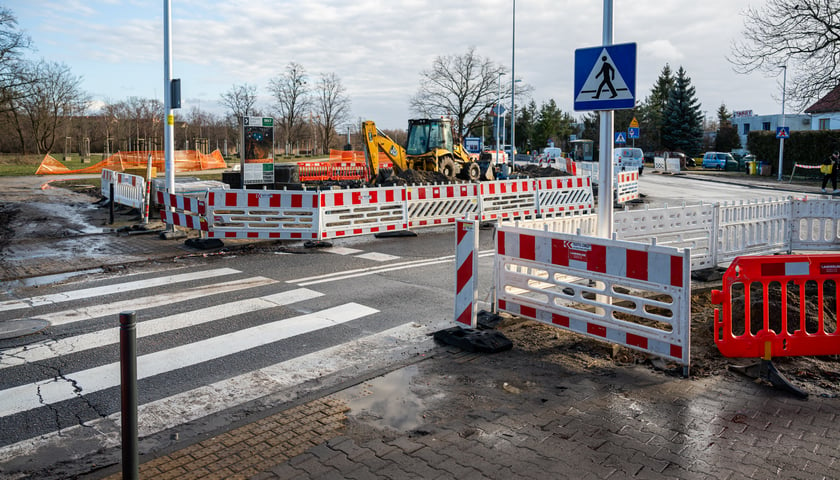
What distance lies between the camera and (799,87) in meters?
25.5

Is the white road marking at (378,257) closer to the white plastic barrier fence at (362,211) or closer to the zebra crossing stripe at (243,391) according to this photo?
the white plastic barrier fence at (362,211)

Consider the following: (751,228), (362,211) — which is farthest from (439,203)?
(751,228)

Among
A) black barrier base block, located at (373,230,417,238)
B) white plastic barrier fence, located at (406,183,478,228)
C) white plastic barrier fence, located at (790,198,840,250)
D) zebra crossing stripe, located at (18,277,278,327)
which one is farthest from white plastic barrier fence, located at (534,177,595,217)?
zebra crossing stripe, located at (18,277,278,327)

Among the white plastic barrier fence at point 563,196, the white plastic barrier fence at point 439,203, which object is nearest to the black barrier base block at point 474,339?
the white plastic barrier fence at point 439,203

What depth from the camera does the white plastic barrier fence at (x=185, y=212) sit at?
14.0 m

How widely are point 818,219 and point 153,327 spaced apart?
472 inches

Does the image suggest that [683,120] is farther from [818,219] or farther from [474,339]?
[474,339]

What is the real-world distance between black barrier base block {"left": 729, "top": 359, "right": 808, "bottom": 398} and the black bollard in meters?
5.09

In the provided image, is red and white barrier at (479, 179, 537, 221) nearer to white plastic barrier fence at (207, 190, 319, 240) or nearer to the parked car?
white plastic barrier fence at (207, 190, 319, 240)

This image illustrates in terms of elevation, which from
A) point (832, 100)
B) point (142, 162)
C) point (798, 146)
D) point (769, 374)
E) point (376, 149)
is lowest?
point (769, 374)

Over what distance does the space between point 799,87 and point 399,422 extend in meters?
26.3

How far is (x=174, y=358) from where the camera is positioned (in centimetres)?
668

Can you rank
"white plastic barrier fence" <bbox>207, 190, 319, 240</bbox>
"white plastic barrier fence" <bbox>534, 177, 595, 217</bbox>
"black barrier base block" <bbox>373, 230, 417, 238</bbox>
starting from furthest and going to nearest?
1. "white plastic barrier fence" <bbox>534, 177, 595, 217</bbox>
2. "black barrier base block" <bbox>373, 230, 417, 238</bbox>
3. "white plastic barrier fence" <bbox>207, 190, 319, 240</bbox>

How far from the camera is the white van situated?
46.2 meters
